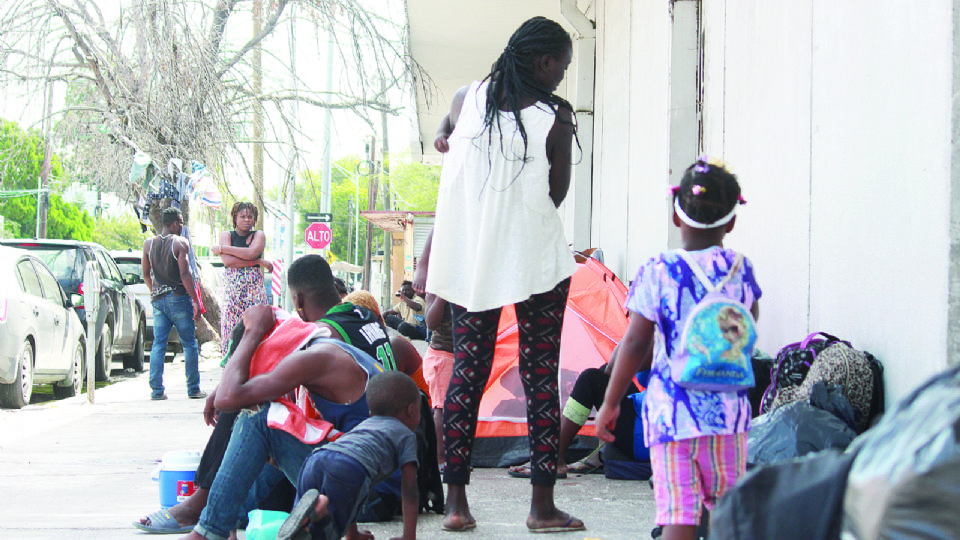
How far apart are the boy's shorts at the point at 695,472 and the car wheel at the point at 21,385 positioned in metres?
7.17

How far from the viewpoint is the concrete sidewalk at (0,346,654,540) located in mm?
3715

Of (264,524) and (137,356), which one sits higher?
(264,524)

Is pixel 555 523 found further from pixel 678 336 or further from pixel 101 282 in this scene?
pixel 101 282

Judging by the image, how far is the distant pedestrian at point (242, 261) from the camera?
27.5ft

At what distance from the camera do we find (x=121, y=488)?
15.6ft

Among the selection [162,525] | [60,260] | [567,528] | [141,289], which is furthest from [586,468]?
[141,289]

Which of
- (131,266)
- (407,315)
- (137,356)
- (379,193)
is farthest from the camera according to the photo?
(379,193)

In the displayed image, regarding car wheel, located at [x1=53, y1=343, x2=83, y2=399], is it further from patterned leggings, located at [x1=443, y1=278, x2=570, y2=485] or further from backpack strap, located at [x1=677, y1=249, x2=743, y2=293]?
backpack strap, located at [x1=677, y1=249, x2=743, y2=293]

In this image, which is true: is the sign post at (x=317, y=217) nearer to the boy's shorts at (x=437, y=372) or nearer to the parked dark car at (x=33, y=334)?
the parked dark car at (x=33, y=334)

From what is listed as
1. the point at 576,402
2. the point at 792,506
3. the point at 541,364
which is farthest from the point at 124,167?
the point at 792,506

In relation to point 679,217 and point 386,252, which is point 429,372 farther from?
point 386,252

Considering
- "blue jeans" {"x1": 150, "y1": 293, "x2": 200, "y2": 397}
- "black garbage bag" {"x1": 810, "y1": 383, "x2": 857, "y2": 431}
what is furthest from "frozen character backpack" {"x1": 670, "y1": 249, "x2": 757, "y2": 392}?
"blue jeans" {"x1": 150, "y1": 293, "x2": 200, "y2": 397}

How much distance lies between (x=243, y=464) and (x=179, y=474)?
0.68 m

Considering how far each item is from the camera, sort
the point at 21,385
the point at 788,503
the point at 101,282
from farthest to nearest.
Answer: the point at 101,282, the point at 21,385, the point at 788,503
